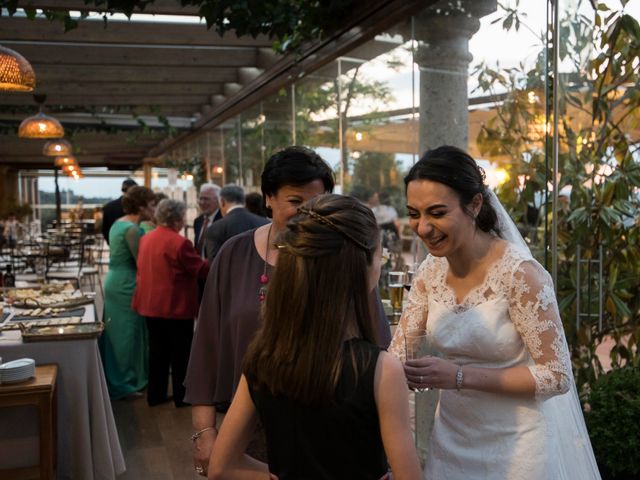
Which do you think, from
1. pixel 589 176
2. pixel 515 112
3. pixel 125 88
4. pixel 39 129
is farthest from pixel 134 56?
pixel 589 176

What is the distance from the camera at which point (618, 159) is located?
3238 mm

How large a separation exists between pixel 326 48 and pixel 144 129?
8.26 metres

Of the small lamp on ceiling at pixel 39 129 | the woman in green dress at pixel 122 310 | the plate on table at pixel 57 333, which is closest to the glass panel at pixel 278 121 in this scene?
the woman in green dress at pixel 122 310

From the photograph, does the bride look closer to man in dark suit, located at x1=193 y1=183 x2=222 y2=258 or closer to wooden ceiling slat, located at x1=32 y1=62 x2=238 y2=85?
man in dark suit, located at x1=193 y1=183 x2=222 y2=258

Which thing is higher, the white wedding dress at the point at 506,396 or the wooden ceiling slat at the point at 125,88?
the wooden ceiling slat at the point at 125,88

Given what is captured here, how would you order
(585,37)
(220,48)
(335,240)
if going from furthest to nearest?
(220,48)
(585,37)
(335,240)

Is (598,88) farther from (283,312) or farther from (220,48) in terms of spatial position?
(220,48)

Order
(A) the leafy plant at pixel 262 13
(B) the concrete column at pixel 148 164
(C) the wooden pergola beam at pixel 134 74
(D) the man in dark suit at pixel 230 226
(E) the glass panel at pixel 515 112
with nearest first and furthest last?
(E) the glass panel at pixel 515 112, (A) the leafy plant at pixel 262 13, (D) the man in dark suit at pixel 230 226, (C) the wooden pergola beam at pixel 134 74, (B) the concrete column at pixel 148 164

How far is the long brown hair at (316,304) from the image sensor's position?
1.33m

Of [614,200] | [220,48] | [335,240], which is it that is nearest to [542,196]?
[614,200]

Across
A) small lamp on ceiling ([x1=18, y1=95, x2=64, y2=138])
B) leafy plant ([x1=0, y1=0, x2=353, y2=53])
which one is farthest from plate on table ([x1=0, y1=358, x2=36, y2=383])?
small lamp on ceiling ([x1=18, y1=95, x2=64, y2=138])

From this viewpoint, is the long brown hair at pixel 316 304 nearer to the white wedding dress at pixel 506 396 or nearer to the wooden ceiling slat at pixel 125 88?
the white wedding dress at pixel 506 396

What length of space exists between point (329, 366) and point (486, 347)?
0.79 metres

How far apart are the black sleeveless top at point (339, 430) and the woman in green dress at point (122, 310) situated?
482 cm
